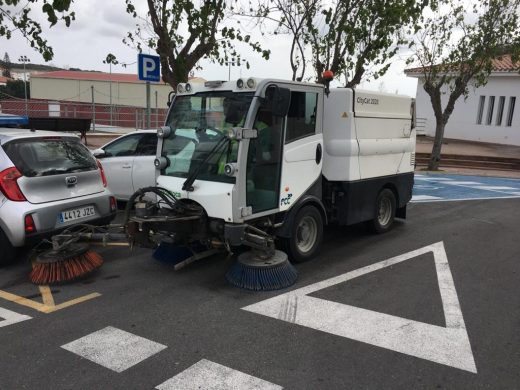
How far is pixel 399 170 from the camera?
748cm

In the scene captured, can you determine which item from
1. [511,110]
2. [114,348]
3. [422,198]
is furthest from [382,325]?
[511,110]

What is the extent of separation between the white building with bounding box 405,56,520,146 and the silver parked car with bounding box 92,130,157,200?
20401mm

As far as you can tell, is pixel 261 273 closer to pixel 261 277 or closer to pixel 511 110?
pixel 261 277

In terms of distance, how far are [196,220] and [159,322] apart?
117 centimetres

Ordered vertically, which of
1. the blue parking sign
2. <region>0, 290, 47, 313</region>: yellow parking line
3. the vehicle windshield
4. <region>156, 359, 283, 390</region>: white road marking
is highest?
the blue parking sign

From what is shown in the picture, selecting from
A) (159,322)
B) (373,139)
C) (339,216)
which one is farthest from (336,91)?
(159,322)

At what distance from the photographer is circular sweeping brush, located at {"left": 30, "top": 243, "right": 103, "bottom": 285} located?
196 inches

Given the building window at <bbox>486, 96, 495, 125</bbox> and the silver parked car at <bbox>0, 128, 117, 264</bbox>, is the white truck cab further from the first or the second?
the building window at <bbox>486, 96, 495, 125</bbox>

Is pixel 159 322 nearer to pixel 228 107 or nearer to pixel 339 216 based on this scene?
pixel 228 107

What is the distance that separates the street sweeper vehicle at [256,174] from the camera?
4867 mm

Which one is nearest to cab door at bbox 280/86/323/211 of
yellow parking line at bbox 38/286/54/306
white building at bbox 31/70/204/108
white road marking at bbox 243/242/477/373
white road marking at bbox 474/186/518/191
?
white road marking at bbox 243/242/477/373

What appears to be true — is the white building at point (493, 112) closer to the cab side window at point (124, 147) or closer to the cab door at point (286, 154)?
the cab side window at point (124, 147)

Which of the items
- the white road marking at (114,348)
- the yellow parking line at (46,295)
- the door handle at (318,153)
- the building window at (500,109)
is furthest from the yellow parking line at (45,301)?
the building window at (500,109)

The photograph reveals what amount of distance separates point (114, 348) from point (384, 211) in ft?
16.7
